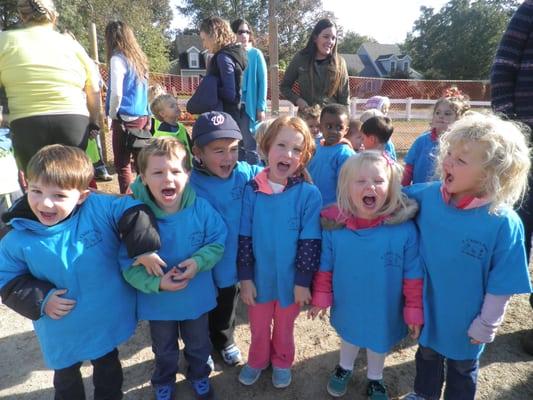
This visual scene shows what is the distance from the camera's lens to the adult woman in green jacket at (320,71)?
376 cm

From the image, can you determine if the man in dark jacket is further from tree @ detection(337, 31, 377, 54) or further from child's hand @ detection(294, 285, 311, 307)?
tree @ detection(337, 31, 377, 54)

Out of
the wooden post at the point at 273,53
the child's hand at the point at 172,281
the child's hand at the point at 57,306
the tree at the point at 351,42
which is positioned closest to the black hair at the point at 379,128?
the child's hand at the point at 172,281

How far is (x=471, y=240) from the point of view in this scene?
166 centimetres

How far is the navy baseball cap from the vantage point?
204 cm

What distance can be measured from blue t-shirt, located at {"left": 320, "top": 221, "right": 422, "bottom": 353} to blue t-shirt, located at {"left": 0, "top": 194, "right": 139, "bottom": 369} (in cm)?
103

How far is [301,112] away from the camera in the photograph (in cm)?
363

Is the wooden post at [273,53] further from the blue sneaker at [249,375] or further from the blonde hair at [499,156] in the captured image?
the blonde hair at [499,156]

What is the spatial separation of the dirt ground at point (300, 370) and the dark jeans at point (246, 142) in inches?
80.7

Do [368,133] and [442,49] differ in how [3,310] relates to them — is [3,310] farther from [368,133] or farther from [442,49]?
[442,49]

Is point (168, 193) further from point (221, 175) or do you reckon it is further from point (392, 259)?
point (392, 259)

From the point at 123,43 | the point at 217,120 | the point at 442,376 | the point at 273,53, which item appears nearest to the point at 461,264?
the point at 442,376

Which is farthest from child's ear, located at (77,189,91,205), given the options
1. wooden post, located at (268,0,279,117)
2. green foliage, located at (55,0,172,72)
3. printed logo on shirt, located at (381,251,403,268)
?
green foliage, located at (55,0,172,72)

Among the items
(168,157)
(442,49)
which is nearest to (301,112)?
(168,157)

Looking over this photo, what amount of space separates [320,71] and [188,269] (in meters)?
2.72
